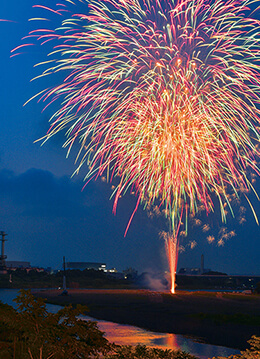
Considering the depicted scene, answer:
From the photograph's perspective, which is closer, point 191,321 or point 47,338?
point 47,338

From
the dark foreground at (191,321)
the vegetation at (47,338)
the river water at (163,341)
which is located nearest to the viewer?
the vegetation at (47,338)

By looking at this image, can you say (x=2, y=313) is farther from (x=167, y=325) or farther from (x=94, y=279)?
(x=94, y=279)

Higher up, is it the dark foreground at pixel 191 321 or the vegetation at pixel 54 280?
the dark foreground at pixel 191 321

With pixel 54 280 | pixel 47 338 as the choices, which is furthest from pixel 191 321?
pixel 54 280

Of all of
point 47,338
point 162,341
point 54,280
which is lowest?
point 54,280

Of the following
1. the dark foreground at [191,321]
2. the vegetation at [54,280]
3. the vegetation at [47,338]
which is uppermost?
the vegetation at [47,338]

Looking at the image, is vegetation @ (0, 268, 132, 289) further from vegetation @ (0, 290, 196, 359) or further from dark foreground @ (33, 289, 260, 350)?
vegetation @ (0, 290, 196, 359)

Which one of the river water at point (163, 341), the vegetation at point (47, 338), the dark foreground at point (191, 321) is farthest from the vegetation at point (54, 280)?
the vegetation at point (47, 338)

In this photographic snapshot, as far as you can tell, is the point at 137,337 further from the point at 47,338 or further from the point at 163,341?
the point at 47,338

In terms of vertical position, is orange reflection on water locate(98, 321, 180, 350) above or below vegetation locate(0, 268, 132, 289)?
above

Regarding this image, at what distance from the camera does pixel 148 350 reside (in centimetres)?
860

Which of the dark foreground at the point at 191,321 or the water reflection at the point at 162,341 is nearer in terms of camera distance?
the water reflection at the point at 162,341

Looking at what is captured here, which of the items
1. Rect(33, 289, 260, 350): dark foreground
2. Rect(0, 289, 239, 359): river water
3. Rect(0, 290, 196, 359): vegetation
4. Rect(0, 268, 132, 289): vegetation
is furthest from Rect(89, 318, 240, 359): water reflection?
Rect(0, 268, 132, 289): vegetation

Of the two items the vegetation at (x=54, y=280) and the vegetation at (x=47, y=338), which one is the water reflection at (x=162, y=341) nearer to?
the vegetation at (x=47, y=338)
